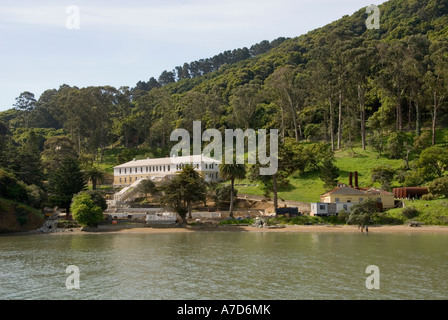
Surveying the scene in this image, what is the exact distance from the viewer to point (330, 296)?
27203mm

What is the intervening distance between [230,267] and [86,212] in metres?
37.4

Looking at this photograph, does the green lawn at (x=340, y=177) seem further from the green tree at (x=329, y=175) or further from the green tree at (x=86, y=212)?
the green tree at (x=86, y=212)

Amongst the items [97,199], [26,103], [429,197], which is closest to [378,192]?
[429,197]

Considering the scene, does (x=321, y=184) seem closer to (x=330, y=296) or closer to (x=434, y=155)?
(x=434, y=155)

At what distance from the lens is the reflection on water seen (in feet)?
93.9

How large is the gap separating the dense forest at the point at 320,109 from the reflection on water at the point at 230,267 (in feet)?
98.1

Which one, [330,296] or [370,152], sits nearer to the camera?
[330,296]

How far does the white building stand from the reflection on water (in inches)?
1548

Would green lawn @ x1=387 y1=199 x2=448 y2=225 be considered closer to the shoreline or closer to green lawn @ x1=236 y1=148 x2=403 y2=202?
the shoreline

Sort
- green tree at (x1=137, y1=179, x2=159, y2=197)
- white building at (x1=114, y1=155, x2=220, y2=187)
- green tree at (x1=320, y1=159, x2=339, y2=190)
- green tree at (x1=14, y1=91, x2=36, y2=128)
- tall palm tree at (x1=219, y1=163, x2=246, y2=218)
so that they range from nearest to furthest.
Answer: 1. tall palm tree at (x1=219, y1=163, x2=246, y2=218)
2. green tree at (x1=320, y1=159, x2=339, y2=190)
3. green tree at (x1=137, y1=179, x2=159, y2=197)
4. white building at (x1=114, y1=155, x2=220, y2=187)
5. green tree at (x1=14, y1=91, x2=36, y2=128)

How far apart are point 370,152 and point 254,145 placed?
26.4m

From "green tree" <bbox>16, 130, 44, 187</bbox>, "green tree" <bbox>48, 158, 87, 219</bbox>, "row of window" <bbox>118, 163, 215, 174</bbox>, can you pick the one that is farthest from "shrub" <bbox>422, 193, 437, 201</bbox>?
"green tree" <bbox>16, 130, 44, 187</bbox>
